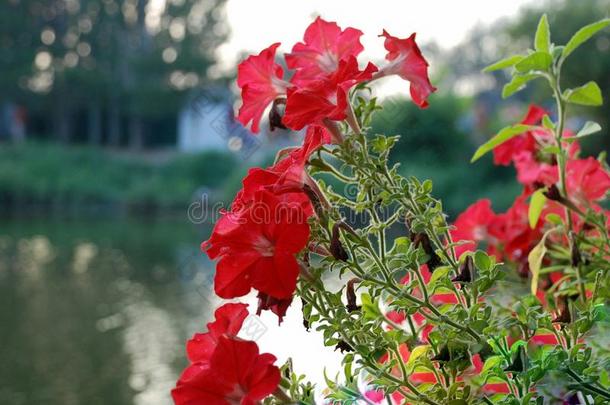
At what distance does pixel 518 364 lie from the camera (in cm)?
40

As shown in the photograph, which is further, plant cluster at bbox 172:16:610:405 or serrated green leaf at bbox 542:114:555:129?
serrated green leaf at bbox 542:114:555:129

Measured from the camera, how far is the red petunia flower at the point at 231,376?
0.40 meters

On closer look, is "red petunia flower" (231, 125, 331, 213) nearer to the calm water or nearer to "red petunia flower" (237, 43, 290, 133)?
"red petunia flower" (237, 43, 290, 133)

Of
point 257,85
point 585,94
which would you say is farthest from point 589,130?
point 257,85

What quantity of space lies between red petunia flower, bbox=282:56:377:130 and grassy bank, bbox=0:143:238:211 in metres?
13.0

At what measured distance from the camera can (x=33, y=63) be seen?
49.8ft

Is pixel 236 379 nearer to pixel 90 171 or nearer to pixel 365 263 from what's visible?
pixel 365 263

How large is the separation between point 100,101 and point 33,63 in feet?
4.72

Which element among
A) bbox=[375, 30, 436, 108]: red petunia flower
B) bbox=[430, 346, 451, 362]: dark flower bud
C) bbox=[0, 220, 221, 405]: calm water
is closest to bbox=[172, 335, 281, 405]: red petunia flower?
bbox=[430, 346, 451, 362]: dark flower bud

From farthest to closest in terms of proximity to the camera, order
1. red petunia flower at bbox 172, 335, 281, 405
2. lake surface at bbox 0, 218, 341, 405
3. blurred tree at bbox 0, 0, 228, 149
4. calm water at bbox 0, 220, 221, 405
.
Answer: blurred tree at bbox 0, 0, 228, 149 → calm water at bbox 0, 220, 221, 405 → lake surface at bbox 0, 218, 341, 405 → red petunia flower at bbox 172, 335, 281, 405

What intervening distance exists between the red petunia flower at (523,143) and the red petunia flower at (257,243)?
1.37 ft

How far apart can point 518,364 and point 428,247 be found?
0.10 meters

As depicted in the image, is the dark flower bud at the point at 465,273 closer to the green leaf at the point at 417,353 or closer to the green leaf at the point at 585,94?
the green leaf at the point at 417,353

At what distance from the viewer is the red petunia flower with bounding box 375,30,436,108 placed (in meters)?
0.52
